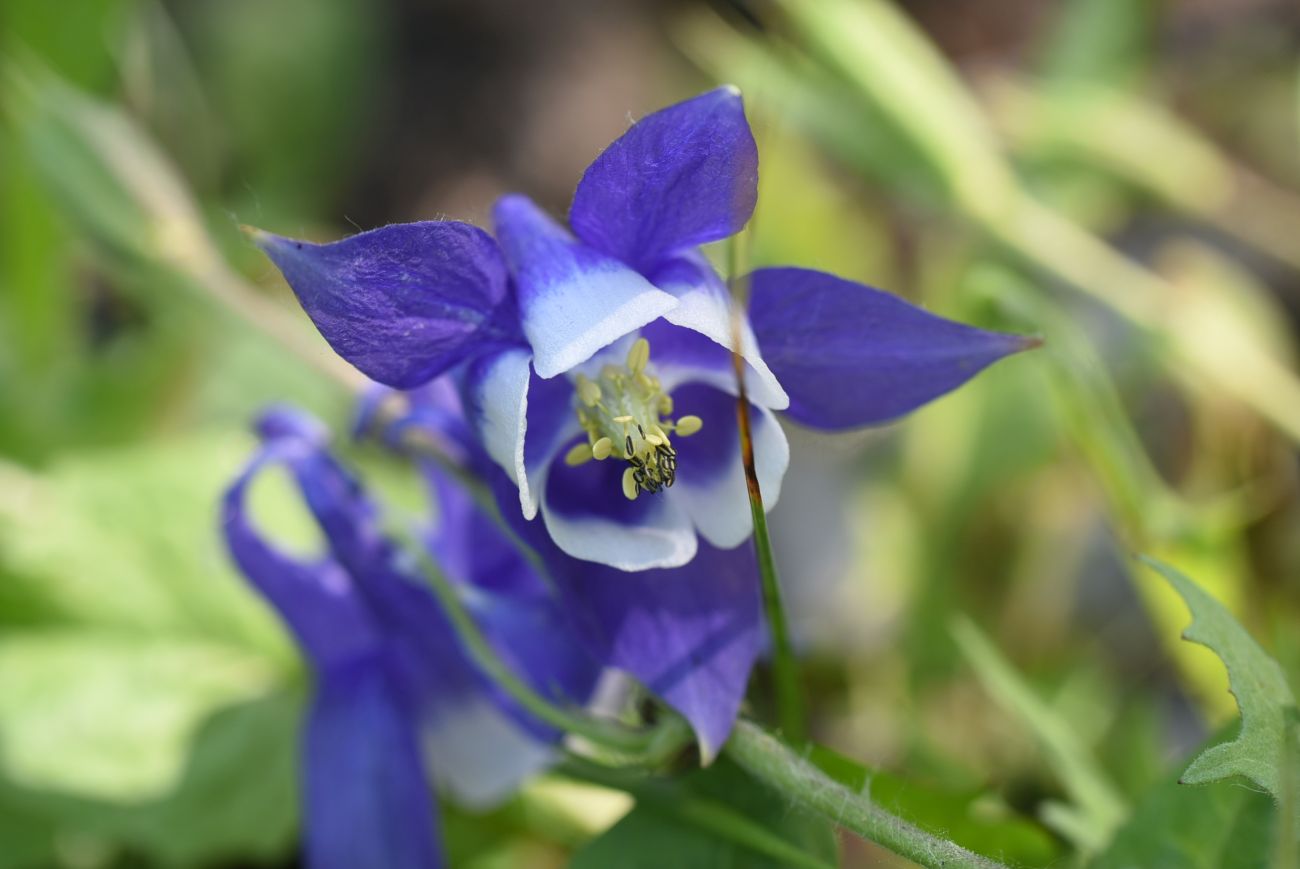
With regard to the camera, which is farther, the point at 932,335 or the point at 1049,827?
the point at 1049,827

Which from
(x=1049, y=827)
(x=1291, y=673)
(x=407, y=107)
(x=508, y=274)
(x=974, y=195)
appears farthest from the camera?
(x=407, y=107)

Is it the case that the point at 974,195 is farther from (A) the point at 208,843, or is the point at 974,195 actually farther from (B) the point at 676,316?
(A) the point at 208,843

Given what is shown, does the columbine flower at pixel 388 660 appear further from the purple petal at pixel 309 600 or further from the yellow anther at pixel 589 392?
the yellow anther at pixel 589 392

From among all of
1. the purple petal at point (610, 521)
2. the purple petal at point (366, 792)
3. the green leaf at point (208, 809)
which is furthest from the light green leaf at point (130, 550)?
the purple petal at point (610, 521)

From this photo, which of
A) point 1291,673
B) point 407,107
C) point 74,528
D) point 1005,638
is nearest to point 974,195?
point 1005,638

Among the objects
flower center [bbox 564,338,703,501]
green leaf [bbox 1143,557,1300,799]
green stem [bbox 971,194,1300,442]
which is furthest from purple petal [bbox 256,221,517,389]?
green stem [bbox 971,194,1300,442]

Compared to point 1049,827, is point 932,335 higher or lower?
higher

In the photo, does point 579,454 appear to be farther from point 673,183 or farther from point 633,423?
point 673,183
